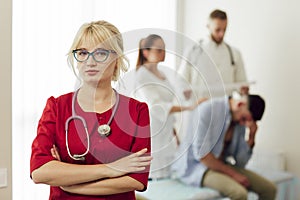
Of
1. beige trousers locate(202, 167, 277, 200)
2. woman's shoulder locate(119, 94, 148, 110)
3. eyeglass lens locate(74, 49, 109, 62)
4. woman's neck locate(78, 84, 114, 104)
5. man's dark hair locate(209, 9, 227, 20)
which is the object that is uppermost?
man's dark hair locate(209, 9, 227, 20)

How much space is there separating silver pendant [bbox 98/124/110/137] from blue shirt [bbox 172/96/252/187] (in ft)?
2.03

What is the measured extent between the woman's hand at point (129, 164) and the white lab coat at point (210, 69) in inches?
23.8

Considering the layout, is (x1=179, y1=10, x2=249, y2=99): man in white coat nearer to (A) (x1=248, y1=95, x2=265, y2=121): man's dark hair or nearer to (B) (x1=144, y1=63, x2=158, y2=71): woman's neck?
(A) (x1=248, y1=95, x2=265, y2=121): man's dark hair

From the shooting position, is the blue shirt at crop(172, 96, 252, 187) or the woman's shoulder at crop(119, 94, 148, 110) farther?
the blue shirt at crop(172, 96, 252, 187)

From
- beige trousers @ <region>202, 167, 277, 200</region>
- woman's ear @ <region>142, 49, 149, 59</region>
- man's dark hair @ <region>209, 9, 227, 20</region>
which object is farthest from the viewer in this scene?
man's dark hair @ <region>209, 9, 227, 20</region>

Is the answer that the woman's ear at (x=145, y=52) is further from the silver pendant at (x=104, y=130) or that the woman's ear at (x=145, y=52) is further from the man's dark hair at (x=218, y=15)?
the man's dark hair at (x=218, y=15)

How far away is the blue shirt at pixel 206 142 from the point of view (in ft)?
5.62

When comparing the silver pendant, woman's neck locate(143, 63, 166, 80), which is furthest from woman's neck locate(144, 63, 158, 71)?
the silver pendant

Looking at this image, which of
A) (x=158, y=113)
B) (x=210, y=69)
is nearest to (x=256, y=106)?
(x=210, y=69)

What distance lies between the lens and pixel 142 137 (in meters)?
1.07

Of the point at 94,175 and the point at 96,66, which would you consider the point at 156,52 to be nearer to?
the point at 96,66

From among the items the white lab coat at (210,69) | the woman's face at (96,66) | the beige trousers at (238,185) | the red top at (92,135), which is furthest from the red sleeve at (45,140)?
the beige trousers at (238,185)

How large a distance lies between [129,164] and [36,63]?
659 millimetres

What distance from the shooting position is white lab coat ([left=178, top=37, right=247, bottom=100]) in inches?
63.4
